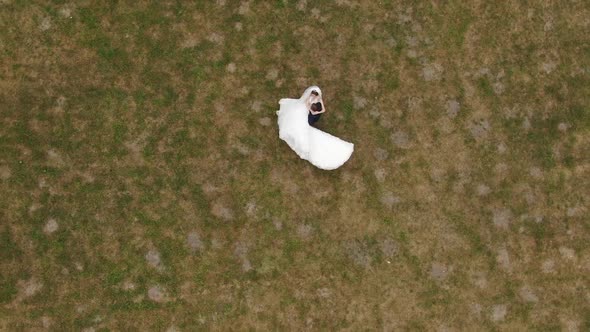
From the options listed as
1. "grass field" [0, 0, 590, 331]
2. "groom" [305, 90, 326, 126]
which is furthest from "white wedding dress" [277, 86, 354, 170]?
"grass field" [0, 0, 590, 331]

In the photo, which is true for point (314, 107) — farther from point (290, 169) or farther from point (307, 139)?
point (290, 169)

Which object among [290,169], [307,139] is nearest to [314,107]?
[307,139]

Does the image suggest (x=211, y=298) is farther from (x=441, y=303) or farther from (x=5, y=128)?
(x=5, y=128)

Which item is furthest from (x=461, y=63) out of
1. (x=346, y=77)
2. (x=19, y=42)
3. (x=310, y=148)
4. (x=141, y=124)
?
(x=19, y=42)

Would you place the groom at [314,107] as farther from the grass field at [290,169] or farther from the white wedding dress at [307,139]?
the grass field at [290,169]

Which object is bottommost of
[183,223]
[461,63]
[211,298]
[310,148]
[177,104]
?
[211,298]

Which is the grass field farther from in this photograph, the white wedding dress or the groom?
the groom
